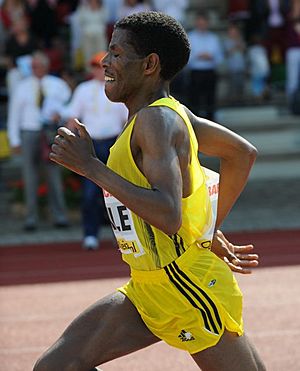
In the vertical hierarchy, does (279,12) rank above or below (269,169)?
above

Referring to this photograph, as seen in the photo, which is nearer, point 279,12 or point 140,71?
point 140,71

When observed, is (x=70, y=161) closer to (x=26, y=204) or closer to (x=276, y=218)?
(x=26, y=204)

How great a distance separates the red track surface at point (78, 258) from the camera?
10.2 meters

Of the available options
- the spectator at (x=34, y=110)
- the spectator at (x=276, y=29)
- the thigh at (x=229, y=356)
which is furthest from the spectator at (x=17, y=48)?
the thigh at (x=229, y=356)

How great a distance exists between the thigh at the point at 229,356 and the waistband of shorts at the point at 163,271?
0.99ft

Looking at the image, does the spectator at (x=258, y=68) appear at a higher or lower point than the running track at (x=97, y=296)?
lower

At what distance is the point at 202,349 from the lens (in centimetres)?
401

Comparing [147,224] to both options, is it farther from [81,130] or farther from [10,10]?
[10,10]

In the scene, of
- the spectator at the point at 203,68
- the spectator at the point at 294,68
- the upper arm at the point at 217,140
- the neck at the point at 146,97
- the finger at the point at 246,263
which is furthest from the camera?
the spectator at the point at 294,68

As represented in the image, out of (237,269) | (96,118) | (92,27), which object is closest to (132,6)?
(92,27)

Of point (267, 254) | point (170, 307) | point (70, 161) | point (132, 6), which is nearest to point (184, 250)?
point (170, 307)

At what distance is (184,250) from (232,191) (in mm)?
607

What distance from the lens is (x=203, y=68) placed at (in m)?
15.1

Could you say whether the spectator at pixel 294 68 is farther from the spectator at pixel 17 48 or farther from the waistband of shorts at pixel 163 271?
the waistband of shorts at pixel 163 271
